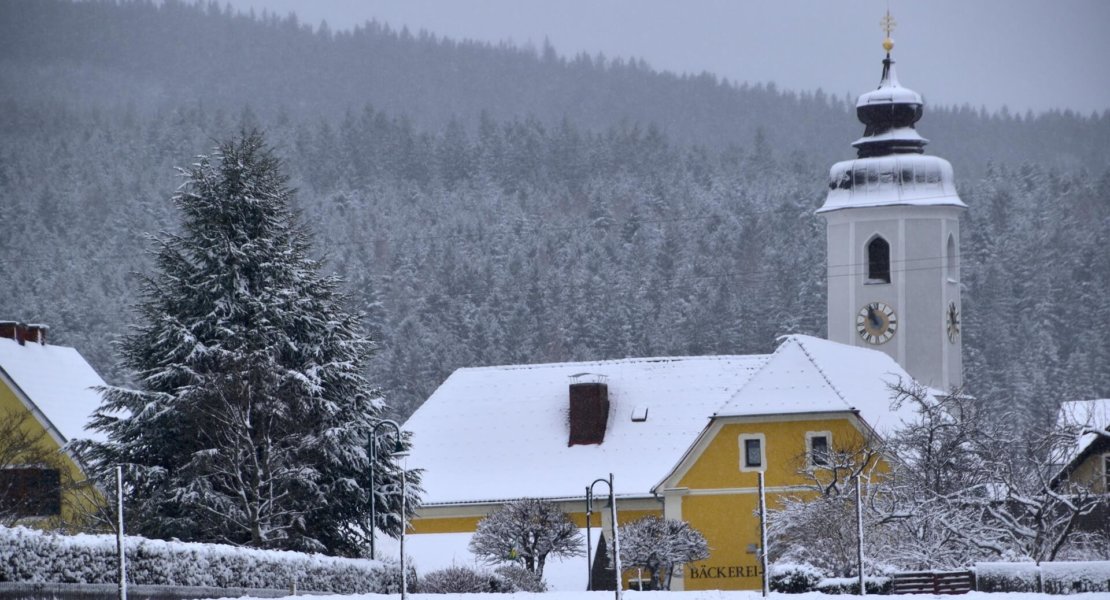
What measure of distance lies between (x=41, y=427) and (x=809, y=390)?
18016 millimetres

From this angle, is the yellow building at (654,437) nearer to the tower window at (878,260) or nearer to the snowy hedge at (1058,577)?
the tower window at (878,260)

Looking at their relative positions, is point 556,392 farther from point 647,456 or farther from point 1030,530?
point 1030,530

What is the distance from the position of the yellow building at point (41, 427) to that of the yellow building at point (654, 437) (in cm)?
903

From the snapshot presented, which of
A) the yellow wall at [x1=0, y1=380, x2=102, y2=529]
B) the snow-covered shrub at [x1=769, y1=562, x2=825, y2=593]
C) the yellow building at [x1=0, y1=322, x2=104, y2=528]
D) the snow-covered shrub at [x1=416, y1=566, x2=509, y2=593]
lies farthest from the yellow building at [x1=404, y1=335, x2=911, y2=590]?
the snow-covered shrub at [x1=769, y1=562, x2=825, y2=593]

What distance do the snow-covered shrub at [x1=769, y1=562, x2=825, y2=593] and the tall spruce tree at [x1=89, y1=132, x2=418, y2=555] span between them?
26.6ft

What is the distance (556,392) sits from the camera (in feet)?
205

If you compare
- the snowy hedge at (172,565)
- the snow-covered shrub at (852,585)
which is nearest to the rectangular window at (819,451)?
the snow-covered shrub at (852,585)

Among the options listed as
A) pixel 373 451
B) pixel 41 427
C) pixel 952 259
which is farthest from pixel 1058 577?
pixel 952 259

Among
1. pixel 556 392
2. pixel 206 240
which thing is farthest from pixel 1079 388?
pixel 206 240

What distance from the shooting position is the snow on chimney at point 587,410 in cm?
6025

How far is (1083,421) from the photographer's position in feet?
167

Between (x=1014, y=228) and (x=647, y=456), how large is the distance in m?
94.7

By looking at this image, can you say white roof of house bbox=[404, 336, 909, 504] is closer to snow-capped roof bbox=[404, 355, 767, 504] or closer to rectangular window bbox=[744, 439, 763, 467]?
snow-capped roof bbox=[404, 355, 767, 504]

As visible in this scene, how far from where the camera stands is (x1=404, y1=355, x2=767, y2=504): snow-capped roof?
2299 inches
